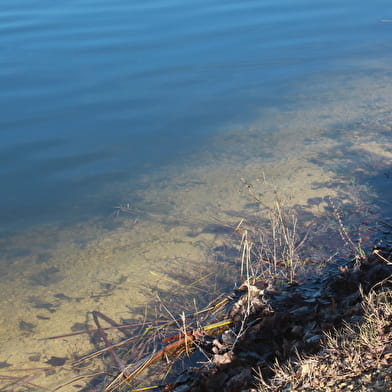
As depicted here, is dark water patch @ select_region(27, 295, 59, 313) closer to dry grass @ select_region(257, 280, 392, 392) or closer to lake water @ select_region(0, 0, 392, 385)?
lake water @ select_region(0, 0, 392, 385)

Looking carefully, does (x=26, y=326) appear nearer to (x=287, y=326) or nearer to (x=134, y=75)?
(x=287, y=326)

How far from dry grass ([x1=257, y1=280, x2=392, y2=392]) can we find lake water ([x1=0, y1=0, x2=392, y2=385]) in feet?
4.59

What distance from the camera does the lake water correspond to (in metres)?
3.76

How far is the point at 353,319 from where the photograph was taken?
2.54 meters

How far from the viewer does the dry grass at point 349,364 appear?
208cm

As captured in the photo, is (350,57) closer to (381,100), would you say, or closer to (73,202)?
(381,100)

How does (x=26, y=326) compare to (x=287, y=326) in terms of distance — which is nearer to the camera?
(x=287, y=326)

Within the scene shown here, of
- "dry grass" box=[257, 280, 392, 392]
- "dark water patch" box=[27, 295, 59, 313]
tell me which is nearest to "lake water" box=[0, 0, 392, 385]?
"dark water patch" box=[27, 295, 59, 313]

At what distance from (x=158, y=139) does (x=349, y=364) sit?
3.88 metres

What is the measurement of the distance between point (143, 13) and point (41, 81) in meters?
3.26

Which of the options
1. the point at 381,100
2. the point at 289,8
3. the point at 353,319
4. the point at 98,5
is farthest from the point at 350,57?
the point at 353,319

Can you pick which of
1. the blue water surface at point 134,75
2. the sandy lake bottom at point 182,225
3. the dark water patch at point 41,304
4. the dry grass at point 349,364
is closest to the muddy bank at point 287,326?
the dry grass at point 349,364

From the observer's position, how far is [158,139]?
221 inches

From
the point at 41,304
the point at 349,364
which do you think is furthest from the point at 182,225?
the point at 349,364
